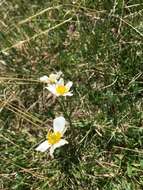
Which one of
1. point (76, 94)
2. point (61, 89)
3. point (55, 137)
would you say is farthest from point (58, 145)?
point (76, 94)

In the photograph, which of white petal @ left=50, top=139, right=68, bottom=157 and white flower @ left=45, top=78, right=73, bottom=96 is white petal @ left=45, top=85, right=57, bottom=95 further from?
white petal @ left=50, top=139, right=68, bottom=157

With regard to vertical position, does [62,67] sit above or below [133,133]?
above

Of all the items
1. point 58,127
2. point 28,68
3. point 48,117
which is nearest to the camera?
point 58,127

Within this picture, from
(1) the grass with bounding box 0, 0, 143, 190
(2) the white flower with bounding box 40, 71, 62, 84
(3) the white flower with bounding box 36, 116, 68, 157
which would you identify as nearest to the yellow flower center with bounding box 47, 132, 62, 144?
(3) the white flower with bounding box 36, 116, 68, 157

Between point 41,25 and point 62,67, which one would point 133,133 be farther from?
point 41,25

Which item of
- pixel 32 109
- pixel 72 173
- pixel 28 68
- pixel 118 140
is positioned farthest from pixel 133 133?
pixel 28 68

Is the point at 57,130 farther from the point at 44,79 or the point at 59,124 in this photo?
the point at 44,79
